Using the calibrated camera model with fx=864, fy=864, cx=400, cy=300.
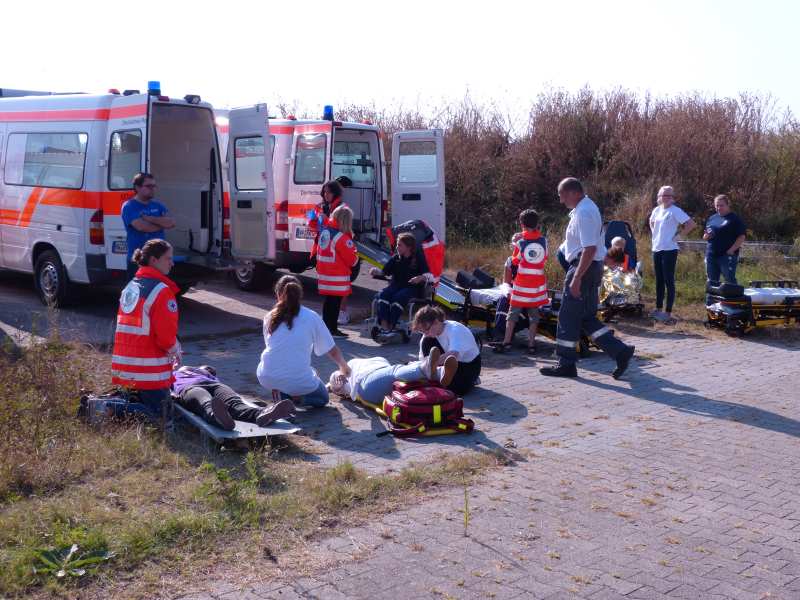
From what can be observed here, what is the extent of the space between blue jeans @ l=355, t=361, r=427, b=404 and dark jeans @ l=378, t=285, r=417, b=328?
9.39 ft

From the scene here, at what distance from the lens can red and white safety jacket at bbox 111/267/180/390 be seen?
20.9 feet

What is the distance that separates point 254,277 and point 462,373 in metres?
7.15

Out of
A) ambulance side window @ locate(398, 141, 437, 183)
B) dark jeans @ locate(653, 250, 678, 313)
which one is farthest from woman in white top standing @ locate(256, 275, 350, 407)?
ambulance side window @ locate(398, 141, 437, 183)

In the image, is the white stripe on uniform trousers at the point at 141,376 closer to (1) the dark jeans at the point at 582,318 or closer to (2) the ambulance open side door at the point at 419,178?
(1) the dark jeans at the point at 582,318

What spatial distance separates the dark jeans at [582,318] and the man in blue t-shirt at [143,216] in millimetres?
→ 4423

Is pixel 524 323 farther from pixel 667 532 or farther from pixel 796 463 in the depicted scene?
pixel 667 532

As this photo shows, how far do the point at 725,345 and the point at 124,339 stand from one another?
7539 millimetres

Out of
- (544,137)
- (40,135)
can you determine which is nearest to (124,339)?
(40,135)

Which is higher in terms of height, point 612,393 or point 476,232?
point 476,232

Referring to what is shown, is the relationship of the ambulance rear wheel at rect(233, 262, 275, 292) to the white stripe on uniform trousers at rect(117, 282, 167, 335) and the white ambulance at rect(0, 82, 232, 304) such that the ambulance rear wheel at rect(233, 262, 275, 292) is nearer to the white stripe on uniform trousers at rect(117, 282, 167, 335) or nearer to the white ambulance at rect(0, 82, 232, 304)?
the white ambulance at rect(0, 82, 232, 304)

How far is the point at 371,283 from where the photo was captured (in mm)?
15641

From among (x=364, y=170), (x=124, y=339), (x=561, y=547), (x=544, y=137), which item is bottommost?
(x=561, y=547)

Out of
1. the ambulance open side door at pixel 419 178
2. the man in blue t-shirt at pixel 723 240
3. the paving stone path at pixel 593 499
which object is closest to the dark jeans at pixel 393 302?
the paving stone path at pixel 593 499

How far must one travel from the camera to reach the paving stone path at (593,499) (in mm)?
4258
